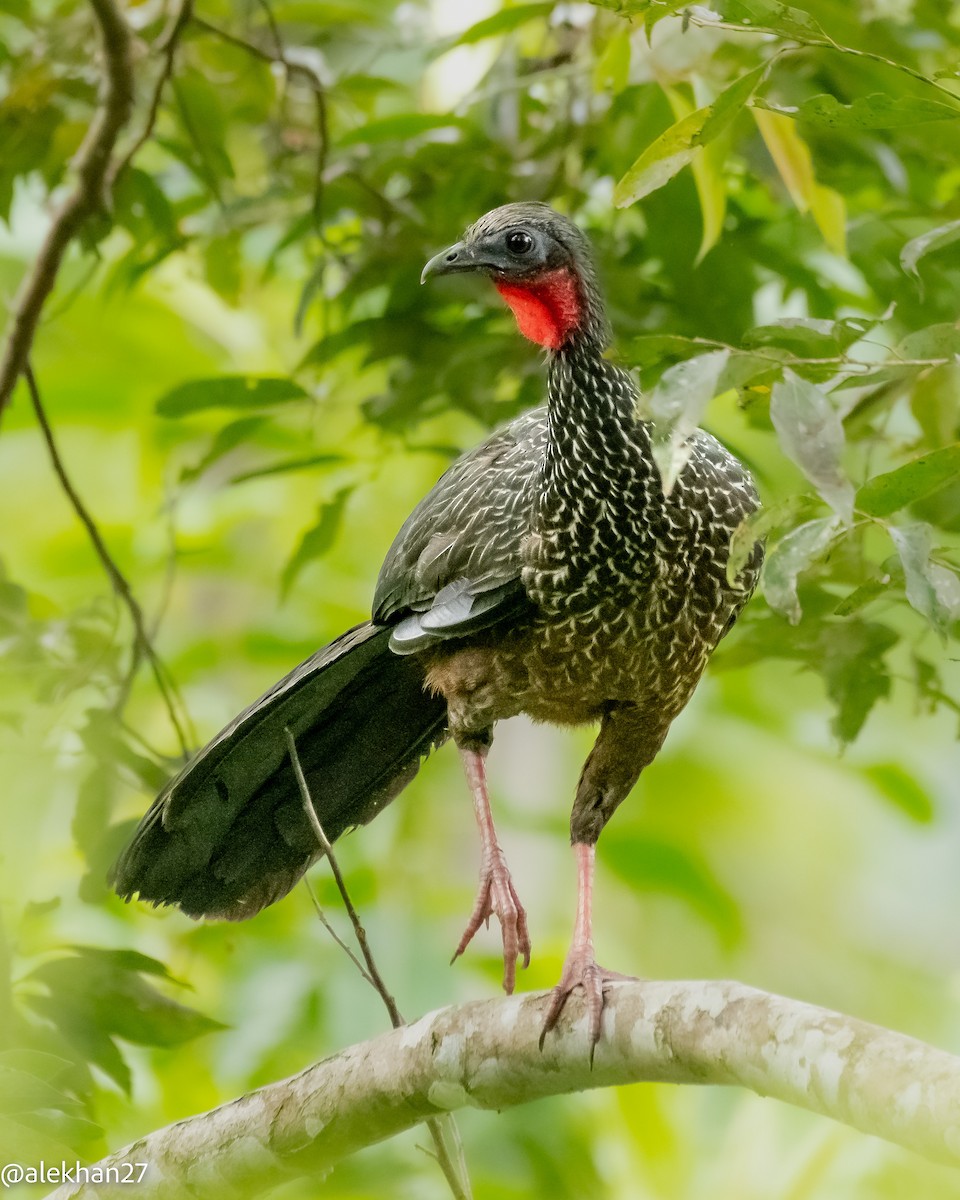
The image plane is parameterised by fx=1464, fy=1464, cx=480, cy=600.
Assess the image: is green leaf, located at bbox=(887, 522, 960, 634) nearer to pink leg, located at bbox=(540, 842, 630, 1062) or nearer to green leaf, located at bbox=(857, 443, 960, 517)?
green leaf, located at bbox=(857, 443, 960, 517)

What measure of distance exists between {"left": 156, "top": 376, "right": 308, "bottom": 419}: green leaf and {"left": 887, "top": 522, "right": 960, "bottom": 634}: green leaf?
2.11m

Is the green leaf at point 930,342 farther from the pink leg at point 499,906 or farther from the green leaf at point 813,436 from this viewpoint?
the pink leg at point 499,906

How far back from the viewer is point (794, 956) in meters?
8.09

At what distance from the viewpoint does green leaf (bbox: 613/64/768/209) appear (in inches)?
74.8

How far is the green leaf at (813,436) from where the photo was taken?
5.24ft

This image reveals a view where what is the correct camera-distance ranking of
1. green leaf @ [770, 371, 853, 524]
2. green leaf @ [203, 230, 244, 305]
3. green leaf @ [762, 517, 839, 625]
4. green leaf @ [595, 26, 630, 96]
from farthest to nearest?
1. green leaf @ [203, 230, 244, 305]
2. green leaf @ [595, 26, 630, 96]
3. green leaf @ [762, 517, 839, 625]
4. green leaf @ [770, 371, 853, 524]

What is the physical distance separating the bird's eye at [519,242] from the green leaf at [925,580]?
4.19 feet

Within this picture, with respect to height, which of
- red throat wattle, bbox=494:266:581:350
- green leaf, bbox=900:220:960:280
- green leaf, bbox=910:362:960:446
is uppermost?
red throat wattle, bbox=494:266:581:350

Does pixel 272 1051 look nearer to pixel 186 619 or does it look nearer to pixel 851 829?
pixel 186 619

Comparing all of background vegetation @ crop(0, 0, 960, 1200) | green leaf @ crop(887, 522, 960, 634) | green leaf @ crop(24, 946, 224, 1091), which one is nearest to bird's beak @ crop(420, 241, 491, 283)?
background vegetation @ crop(0, 0, 960, 1200)

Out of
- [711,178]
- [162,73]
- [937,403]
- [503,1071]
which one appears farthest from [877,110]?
[162,73]

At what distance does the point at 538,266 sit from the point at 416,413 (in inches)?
35.3

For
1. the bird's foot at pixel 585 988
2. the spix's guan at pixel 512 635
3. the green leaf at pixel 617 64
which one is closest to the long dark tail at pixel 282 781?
the spix's guan at pixel 512 635

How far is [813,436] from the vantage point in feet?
5.43
